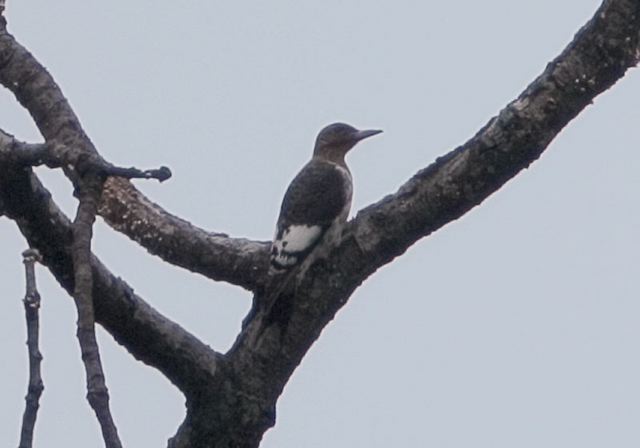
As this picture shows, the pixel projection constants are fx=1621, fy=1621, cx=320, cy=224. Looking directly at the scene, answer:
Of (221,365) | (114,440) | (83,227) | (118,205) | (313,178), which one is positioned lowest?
(114,440)

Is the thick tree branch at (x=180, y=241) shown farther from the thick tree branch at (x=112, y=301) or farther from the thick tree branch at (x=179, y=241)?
the thick tree branch at (x=112, y=301)

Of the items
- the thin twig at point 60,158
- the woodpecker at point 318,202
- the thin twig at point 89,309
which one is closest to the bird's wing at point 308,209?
the woodpecker at point 318,202

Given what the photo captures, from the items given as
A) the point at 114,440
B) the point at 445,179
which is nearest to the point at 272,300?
the point at 445,179

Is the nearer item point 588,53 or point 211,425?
point 588,53

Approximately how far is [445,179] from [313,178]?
3444 mm

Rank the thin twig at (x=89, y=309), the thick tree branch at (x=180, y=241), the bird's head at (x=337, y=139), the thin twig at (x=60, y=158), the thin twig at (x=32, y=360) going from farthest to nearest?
1. the bird's head at (x=337, y=139)
2. the thick tree branch at (x=180, y=241)
3. the thin twig at (x=60, y=158)
4. the thin twig at (x=89, y=309)
5. the thin twig at (x=32, y=360)

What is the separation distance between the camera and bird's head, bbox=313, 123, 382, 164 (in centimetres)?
959

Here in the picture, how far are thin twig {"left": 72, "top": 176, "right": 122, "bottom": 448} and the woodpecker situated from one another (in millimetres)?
2314

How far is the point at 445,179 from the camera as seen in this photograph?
5.25 meters

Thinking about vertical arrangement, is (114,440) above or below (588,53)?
below

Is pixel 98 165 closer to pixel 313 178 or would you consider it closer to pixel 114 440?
pixel 114 440

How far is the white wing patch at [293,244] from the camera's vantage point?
22.2 feet

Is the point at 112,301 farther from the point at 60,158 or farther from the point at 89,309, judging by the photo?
the point at 89,309

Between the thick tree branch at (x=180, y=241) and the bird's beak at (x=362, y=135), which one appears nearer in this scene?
the thick tree branch at (x=180, y=241)
